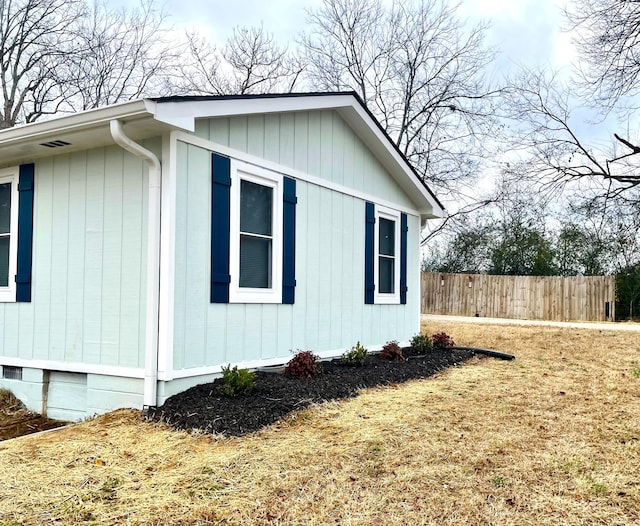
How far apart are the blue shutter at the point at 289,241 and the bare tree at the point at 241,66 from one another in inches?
584

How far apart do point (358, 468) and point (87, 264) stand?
11.2ft

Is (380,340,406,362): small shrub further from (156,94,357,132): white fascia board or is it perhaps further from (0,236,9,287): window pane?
(0,236,9,287): window pane

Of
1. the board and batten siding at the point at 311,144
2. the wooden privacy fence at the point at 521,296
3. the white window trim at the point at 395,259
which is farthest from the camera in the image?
the wooden privacy fence at the point at 521,296

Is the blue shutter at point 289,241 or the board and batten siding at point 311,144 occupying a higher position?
the board and batten siding at point 311,144

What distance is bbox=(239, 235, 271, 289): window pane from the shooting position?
5961 millimetres

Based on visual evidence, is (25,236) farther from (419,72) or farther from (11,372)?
(419,72)

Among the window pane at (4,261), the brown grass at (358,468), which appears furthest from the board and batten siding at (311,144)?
the brown grass at (358,468)

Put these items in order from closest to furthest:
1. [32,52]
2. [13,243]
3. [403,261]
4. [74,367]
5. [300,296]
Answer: [74,367] → [13,243] → [300,296] → [403,261] → [32,52]

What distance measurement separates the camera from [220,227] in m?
5.53

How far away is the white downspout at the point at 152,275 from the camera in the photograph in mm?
4906

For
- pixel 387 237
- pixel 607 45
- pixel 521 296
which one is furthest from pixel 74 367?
pixel 521 296

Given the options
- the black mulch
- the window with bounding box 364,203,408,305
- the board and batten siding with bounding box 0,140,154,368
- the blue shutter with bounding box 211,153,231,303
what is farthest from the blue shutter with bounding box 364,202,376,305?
the board and batten siding with bounding box 0,140,154,368

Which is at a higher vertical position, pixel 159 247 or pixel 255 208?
pixel 255 208

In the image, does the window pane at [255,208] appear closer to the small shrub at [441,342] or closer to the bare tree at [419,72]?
the small shrub at [441,342]
